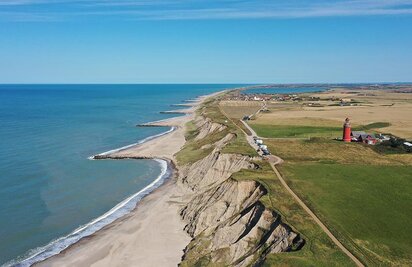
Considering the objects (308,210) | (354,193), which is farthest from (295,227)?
(354,193)

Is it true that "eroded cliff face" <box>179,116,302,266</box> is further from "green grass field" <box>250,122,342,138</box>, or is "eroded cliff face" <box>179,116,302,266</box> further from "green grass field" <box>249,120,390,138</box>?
"green grass field" <box>249,120,390,138</box>

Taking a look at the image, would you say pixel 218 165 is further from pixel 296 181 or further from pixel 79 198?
pixel 79 198

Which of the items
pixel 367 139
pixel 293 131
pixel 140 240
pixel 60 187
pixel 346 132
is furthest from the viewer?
pixel 293 131

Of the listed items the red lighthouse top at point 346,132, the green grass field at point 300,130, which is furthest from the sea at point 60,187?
the red lighthouse top at point 346,132

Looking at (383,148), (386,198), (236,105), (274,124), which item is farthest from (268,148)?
(236,105)

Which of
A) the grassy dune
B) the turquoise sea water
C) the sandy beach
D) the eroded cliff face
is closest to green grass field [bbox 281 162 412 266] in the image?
the grassy dune

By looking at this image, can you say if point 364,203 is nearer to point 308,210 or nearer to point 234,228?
point 308,210
